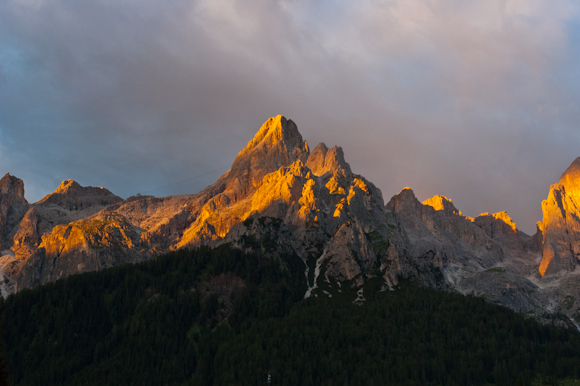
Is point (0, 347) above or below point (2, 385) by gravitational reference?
above

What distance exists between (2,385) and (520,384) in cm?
9319

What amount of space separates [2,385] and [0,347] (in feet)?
9.15

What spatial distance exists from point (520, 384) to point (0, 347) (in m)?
93.4

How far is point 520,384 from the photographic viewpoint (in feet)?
353

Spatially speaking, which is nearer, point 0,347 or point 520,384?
point 0,347

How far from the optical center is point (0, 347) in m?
43.2

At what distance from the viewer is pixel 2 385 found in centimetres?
4203

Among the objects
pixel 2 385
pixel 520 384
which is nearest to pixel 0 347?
pixel 2 385

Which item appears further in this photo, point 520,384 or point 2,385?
point 520,384

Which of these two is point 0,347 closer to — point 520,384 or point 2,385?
point 2,385
